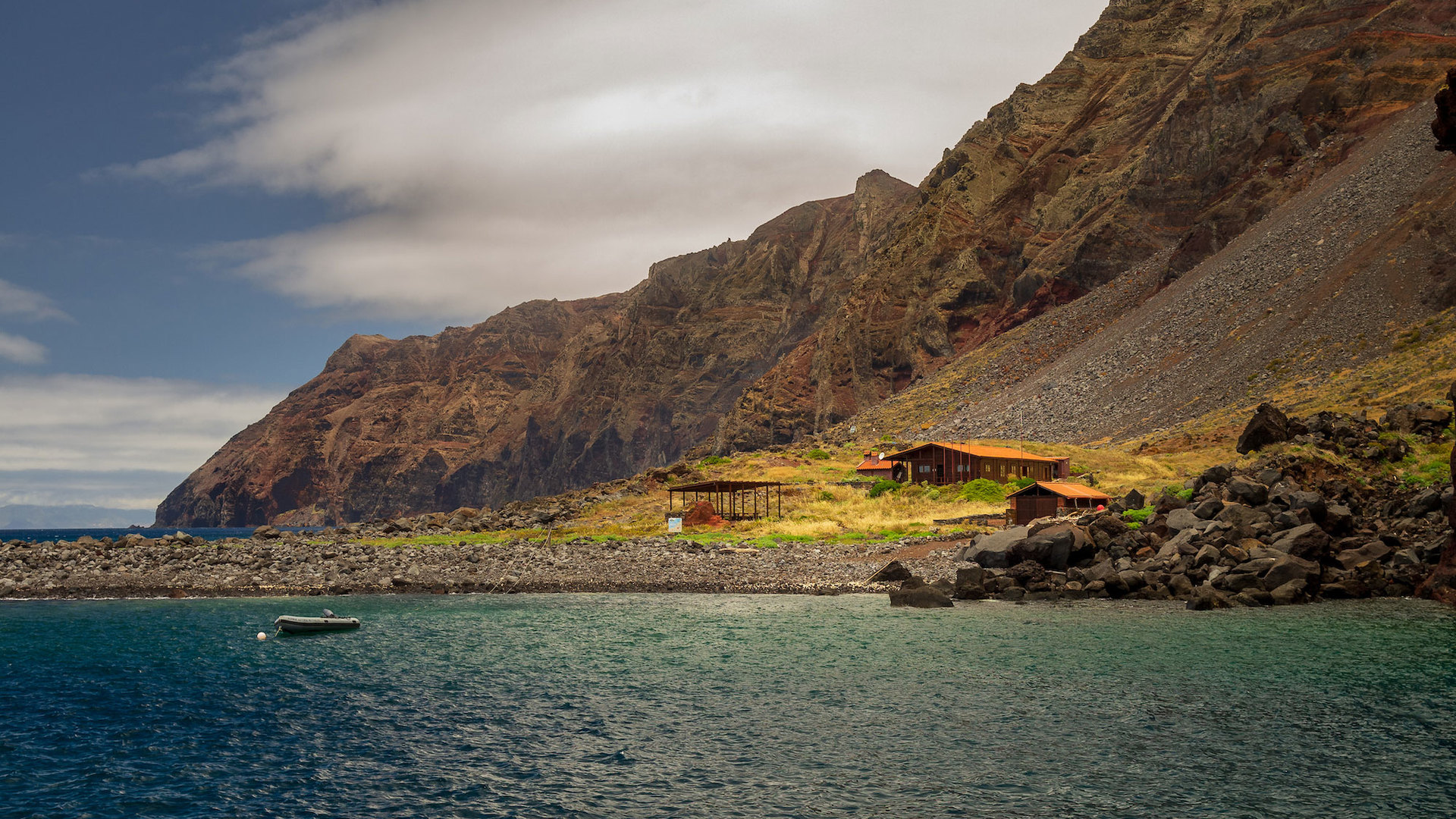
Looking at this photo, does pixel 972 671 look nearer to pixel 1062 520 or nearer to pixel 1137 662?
pixel 1137 662

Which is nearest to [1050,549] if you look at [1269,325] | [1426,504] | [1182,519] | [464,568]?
[1182,519]

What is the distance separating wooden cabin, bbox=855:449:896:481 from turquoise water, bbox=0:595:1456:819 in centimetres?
4803

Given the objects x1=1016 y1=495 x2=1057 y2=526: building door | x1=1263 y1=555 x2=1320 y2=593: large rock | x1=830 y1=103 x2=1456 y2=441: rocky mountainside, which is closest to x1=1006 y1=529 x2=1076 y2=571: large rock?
x1=1263 y1=555 x2=1320 y2=593: large rock

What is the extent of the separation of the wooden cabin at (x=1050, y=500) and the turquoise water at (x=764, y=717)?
19828 mm

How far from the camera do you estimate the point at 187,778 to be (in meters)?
19.0

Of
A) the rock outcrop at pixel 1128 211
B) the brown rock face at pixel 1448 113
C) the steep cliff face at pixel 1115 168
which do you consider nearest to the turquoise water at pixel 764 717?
the brown rock face at pixel 1448 113

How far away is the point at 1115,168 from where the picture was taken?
159875 mm

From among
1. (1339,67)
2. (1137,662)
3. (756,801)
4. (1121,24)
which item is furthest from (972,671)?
(1121,24)

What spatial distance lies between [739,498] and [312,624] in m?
57.0

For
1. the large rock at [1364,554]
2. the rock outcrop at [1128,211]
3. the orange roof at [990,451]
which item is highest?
the rock outcrop at [1128,211]

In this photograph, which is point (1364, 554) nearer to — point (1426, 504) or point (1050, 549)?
point (1426, 504)

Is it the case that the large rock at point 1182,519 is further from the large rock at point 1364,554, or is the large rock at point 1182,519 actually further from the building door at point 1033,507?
the building door at point 1033,507

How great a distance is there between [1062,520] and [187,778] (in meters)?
42.4

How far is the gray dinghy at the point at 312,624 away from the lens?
37.4m
